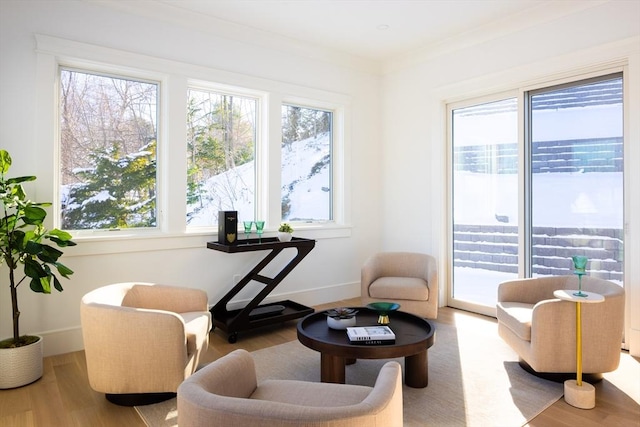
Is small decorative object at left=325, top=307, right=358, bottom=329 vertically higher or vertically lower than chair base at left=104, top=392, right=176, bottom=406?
higher

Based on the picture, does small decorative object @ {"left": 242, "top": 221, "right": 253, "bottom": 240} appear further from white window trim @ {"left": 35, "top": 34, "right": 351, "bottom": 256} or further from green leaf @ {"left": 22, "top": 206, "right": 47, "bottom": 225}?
green leaf @ {"left": 22, "top": 206, "right": 47, "bottom": 225}

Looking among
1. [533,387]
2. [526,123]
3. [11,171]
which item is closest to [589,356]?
[533,387]

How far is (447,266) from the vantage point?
4809 mm

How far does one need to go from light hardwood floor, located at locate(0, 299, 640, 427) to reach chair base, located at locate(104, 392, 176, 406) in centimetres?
3

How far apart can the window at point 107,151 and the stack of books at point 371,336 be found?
232 cm

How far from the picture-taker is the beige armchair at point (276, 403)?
1.17 m

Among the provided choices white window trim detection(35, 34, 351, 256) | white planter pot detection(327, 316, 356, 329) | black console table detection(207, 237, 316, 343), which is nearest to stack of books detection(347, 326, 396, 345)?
white planter pot detection(327, 316, 356, 329)

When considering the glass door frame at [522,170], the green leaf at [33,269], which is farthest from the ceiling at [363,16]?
the green leaf at [33,269]

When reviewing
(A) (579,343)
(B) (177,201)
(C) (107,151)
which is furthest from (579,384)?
(C) (107,151)

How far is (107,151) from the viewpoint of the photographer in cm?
363

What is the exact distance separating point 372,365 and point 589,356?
1411mm

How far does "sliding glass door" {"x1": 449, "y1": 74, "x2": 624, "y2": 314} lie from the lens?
3561 mm

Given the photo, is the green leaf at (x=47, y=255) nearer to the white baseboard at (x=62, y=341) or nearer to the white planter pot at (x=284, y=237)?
the white baseboard at (x=62, y=341)

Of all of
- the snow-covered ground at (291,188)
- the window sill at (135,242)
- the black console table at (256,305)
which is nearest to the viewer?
the window sill at (135,242)
